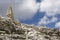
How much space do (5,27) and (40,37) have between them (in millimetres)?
12468

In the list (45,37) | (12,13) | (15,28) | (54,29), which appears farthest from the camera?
(12,13)

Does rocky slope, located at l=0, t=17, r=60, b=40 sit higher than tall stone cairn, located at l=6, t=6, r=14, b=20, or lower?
lower

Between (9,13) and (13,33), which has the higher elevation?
(9,13)

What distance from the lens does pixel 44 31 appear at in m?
72.4

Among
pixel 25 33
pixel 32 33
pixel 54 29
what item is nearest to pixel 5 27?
pixel 25 33

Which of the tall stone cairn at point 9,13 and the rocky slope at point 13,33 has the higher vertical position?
the tall stone cairn at point 9,13

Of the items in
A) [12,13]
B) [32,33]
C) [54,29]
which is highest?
[12,13]

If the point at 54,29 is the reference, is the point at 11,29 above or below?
below

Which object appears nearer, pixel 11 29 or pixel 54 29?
pixel 11 29

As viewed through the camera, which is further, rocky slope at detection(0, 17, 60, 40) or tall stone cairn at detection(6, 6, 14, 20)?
tall stone cairn at detection(6, 6, 14, 20)

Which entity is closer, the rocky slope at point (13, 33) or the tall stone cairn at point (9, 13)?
the rocky slope at point (13, 33)

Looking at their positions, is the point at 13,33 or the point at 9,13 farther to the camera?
the point at 9,13

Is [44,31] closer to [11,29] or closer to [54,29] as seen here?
[54,29]

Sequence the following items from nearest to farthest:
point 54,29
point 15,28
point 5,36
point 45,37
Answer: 1. point 5,36
2. point 15,28
3. point 45,37
4. point 54,29
